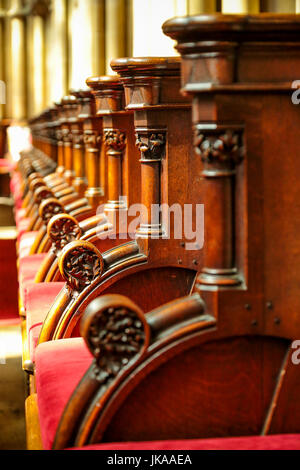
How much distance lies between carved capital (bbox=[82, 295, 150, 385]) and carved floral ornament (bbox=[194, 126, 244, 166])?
38 centimetres

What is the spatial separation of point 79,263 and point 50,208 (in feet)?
4.75

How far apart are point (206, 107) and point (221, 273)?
15.3 inches

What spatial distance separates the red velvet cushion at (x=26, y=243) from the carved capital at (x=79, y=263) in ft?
7.81

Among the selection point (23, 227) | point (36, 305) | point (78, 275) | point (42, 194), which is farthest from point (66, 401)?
point (23, 227)

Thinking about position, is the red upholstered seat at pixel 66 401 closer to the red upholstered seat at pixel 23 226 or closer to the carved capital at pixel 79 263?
the carved capital at pixel 79 263

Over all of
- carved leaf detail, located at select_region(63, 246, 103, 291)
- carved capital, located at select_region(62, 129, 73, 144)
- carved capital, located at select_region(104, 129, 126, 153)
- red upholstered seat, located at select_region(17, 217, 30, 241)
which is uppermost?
carved capital, located at select_region(104, 129, 126, 153)

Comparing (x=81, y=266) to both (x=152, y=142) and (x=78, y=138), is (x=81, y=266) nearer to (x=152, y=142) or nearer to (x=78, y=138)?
(x=152, y=142)

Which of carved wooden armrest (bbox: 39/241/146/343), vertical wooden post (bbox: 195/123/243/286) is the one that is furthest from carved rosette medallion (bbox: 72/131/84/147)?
vertical wooden post (bbox: 195/123/243/286)

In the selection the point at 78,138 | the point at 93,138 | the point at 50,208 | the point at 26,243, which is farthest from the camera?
the point at 26,243

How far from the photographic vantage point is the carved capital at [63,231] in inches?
145

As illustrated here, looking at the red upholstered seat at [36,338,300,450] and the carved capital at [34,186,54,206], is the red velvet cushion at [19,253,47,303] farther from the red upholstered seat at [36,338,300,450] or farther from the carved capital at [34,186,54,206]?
the red upholstered seat at [36,338,300,450]

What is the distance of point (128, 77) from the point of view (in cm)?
287

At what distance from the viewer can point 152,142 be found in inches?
113

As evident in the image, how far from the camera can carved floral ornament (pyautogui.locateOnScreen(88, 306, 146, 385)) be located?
188 cm
